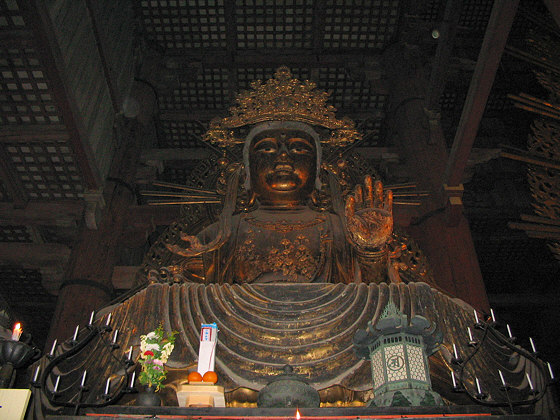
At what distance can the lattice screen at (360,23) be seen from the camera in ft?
20.9

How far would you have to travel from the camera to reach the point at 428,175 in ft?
17.8

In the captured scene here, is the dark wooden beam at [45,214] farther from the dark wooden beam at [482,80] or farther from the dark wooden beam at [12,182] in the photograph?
the dark wooden beam at [482,80]

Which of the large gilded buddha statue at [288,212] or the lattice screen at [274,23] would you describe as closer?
the large gilded buddha statue at [288,212]

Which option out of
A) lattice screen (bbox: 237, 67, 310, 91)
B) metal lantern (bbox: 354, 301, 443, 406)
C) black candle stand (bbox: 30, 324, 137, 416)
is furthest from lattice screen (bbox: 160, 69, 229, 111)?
metal lantern (bbox: 354, 301, 443, 406)

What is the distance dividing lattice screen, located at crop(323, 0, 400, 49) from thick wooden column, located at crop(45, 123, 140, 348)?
9.00 feet

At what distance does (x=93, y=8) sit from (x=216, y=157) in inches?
72.1

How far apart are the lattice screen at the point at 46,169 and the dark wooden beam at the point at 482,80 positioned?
3381mm

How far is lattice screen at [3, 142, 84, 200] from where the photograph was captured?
5.16m

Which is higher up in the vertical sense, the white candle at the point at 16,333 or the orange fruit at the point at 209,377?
the white candle at the point at 16,333

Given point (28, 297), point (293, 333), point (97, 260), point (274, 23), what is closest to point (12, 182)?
point (97, 260)

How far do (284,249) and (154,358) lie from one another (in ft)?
5.82

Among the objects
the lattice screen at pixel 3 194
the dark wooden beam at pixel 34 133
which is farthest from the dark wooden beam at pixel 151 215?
the lattice screen at pixel 3 194

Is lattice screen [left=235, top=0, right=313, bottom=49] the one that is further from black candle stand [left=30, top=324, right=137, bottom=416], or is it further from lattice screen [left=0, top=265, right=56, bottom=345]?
black candle stand [left=30, top=324, right=137, bottom=416]

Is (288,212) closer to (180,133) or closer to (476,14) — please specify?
(180,133)
